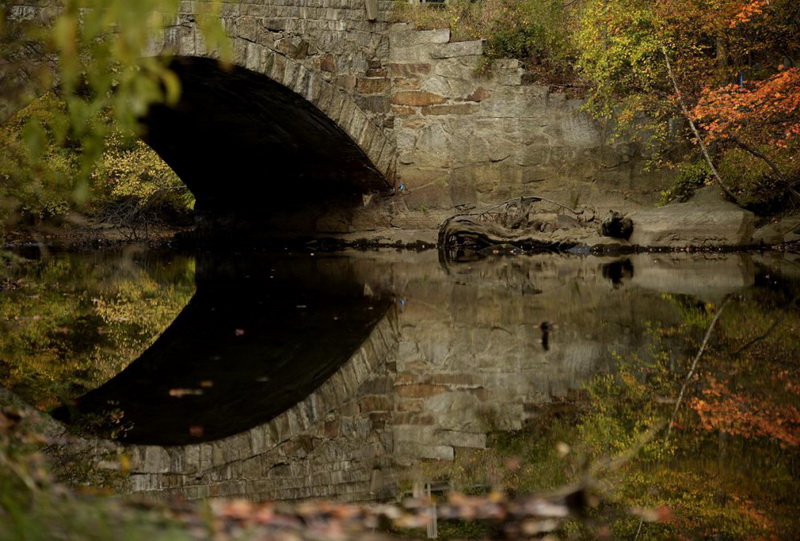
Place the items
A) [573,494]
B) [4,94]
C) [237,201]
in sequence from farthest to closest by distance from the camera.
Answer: [237,201] < [4,94] < [573,494]

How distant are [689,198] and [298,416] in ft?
35.1

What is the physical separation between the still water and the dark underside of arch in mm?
4624

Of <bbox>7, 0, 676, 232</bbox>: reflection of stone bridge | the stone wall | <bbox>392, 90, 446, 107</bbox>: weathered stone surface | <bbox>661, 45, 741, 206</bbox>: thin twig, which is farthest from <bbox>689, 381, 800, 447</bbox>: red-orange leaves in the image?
<bbox>392, 90, 446, 107</bbox>: weathered stone surface

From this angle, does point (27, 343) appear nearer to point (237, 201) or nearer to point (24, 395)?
point (24, 395)

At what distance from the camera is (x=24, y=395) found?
15.0 feet

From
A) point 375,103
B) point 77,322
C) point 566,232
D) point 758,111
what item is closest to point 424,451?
point 77,322

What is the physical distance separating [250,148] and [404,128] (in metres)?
2.76

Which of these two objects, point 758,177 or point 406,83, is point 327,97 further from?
point 758,177

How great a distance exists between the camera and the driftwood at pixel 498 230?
13.8 meters

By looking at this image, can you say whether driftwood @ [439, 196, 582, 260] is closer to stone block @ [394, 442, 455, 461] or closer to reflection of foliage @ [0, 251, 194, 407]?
reflection of foliage @ [0, 251, 194, 407]

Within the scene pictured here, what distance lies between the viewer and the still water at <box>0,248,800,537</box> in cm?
322

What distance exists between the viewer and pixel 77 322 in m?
6.96

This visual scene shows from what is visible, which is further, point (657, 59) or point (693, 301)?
point (657, 59)

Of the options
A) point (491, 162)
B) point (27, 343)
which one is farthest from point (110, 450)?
point (491, 162)
